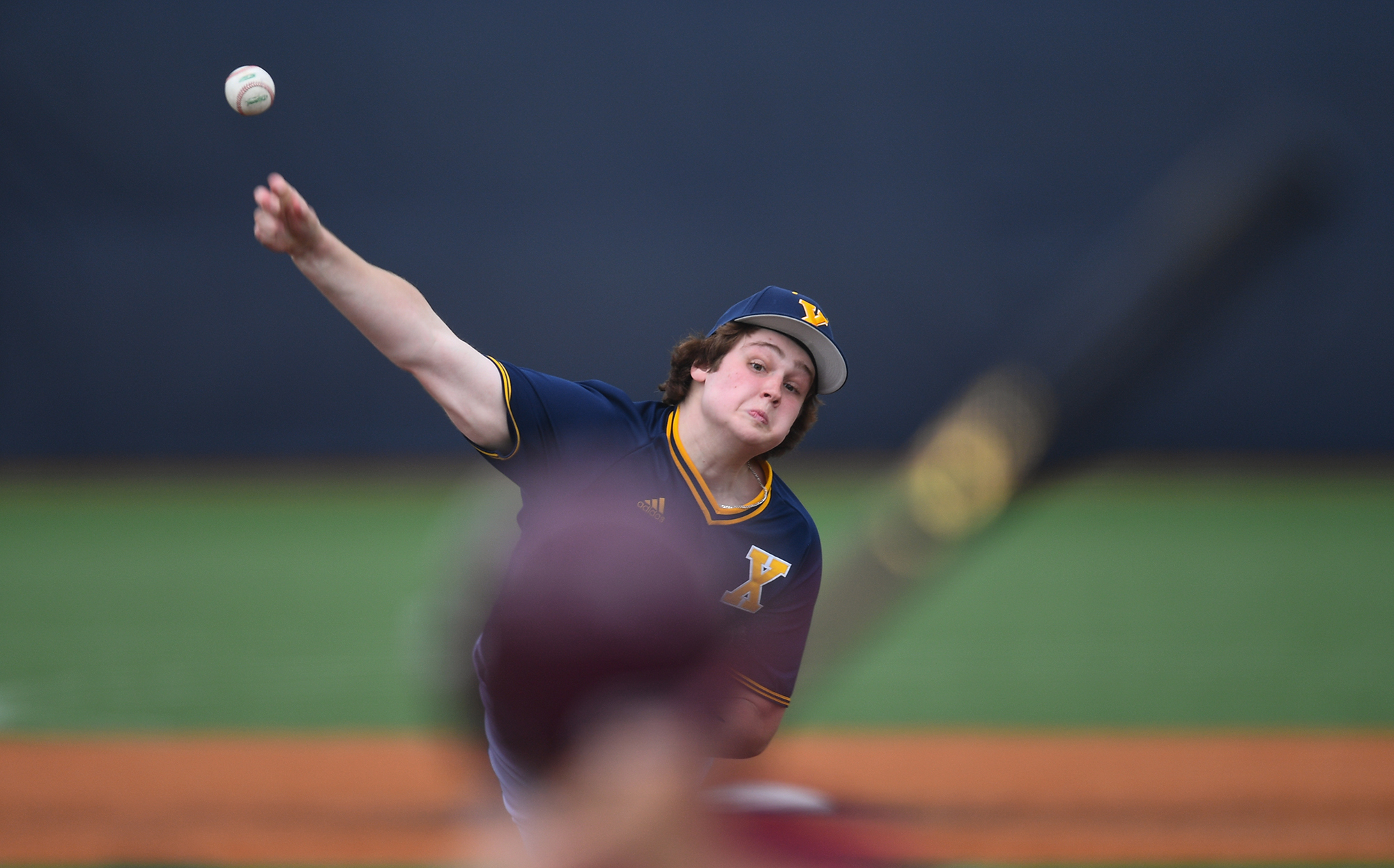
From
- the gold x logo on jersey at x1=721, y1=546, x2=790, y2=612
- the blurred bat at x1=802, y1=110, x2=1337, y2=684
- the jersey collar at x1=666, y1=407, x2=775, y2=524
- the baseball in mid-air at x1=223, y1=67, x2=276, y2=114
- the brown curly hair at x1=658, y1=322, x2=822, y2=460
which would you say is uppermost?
the baseball in mid-air at x1=223, y1=67, x2=276, y2=114

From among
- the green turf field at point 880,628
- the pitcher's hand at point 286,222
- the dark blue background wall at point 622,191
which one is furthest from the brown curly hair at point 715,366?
the dark blue background wall at point 622,191

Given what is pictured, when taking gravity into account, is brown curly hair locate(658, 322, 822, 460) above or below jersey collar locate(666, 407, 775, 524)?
above

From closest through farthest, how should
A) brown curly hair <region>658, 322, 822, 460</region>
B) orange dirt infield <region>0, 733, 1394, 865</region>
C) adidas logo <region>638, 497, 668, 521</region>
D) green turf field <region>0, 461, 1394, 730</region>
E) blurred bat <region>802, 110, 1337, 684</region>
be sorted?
blurred bat <region>802, 110, 1337, 684</region> < adidas logo <region>638, 497, 668, 521</region> < brown curly hair <region>658, 322, 822, 460</region> < orange dirt infield <region>0, 733, 1394, 865</region> < green turf field <region>0, 461, 1394, 730</region>

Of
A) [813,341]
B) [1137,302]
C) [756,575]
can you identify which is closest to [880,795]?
[756,575]

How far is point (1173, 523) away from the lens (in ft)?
38.8

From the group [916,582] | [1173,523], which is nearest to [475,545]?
[916,582]

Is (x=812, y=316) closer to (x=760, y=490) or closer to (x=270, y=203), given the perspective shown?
(x=760, y=490)

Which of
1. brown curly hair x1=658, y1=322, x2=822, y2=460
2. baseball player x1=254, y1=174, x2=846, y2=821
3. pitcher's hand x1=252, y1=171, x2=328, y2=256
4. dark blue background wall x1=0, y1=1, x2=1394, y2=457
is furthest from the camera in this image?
dark blue background wall x1=0, y1=1, x2=1394, y2=457

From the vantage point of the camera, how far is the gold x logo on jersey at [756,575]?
2.69 metres

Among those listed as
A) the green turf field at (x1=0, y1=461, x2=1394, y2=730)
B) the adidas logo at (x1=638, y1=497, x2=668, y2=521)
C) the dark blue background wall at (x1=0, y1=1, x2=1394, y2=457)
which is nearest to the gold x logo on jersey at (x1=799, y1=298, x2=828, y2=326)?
the adidas logo at (x1=638, y1=497, x2=668, y2=521)

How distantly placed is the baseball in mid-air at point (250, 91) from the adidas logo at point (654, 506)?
1.29 metres

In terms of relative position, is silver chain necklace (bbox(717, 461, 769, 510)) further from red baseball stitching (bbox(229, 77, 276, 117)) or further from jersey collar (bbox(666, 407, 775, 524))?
red baseball stitching (bbox(229, 77, 276, 117))

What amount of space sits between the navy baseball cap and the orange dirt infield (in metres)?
1.84

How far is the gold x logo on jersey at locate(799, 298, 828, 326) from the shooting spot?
254cm
